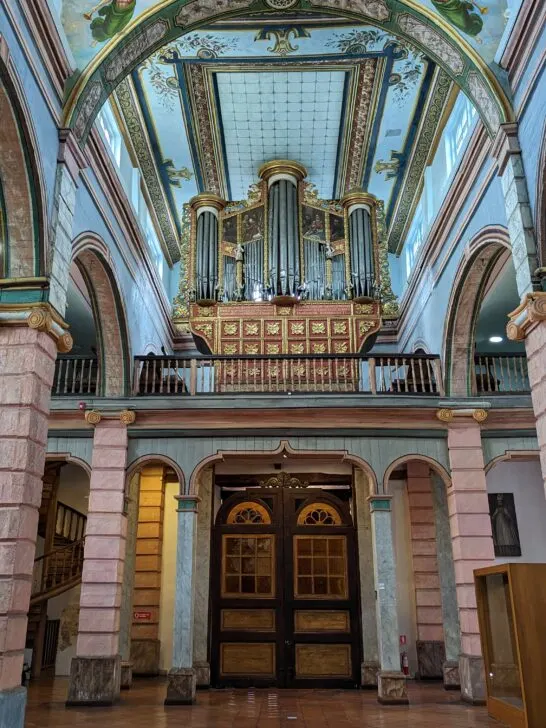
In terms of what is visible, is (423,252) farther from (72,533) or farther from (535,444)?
(72,533)

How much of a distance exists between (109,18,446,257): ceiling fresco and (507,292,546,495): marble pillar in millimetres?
6438

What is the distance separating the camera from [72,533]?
16125 millimetres

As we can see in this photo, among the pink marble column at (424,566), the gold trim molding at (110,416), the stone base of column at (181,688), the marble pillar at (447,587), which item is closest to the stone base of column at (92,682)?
the stone base of column at (181,688)

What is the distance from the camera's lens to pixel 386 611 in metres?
10.7

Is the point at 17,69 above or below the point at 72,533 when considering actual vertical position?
above

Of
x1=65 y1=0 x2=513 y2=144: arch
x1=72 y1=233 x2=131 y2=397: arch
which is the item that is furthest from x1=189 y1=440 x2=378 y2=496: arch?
x1=65 y1=0 x2=513 y2=144: arch

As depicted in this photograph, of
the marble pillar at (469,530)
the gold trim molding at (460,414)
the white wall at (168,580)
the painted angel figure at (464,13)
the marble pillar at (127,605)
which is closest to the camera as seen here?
the painted angel figure at (464,13)

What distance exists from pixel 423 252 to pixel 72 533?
10.1m

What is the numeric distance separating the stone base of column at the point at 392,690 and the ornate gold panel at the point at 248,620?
276 centimetres

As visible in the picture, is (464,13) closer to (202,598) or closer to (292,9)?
(292,9)

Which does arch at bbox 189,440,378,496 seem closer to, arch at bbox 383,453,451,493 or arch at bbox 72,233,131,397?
arch at bbox 383,453,451,493

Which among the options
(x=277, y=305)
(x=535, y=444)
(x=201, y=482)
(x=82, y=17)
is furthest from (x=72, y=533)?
(x=82, y=17)

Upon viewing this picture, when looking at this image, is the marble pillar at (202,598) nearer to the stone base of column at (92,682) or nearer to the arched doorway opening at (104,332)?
the stone base of column at (92,682)

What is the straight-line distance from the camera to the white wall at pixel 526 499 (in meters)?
13.8
